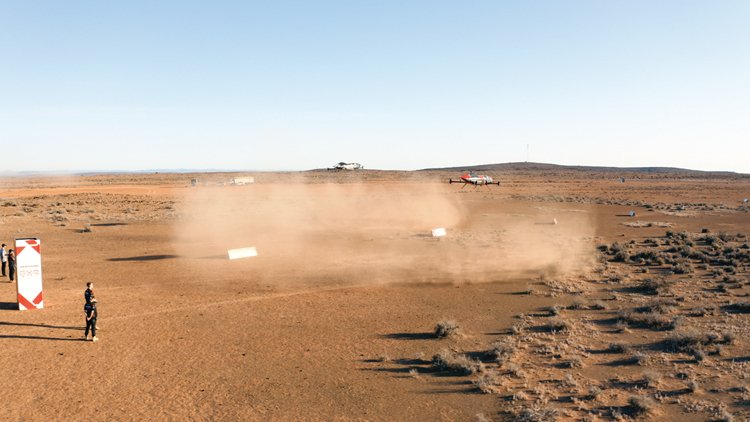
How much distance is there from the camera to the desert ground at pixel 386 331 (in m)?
10.5

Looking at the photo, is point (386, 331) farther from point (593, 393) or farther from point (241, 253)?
point (241, 253)

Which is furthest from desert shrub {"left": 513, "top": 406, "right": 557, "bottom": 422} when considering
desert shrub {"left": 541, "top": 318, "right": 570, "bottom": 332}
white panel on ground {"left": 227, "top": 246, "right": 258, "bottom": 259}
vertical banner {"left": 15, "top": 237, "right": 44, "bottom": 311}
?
white panel on ground {"left": 227, "top": 246, "right": 258, "bottom": 259}

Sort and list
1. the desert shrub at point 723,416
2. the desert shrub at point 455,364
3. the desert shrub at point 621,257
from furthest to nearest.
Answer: the desert shrub at point 621,257, the desert shrub at point 455,364, the desert shrub at point 723,416

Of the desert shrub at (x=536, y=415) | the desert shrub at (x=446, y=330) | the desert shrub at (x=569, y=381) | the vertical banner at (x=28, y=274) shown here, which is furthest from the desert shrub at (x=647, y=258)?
the vertical banner at (x=28, y=274)

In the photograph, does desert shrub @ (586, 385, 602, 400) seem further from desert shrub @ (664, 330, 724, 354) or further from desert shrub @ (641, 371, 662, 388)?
desert shrub @ (664, 330, 724, 354)

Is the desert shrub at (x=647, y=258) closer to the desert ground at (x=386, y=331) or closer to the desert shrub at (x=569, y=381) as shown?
the desert ground at (x=386, y=331)

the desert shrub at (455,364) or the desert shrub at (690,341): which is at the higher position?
the desert shrub at (690,341)

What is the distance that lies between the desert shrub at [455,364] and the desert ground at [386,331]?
0.17 feet

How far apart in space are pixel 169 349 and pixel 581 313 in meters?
13.5

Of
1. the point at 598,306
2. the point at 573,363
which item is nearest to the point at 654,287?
the point at 598,306

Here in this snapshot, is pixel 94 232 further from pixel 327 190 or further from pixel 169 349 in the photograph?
pixel 327 190

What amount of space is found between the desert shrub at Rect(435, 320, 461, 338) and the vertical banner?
531 inches

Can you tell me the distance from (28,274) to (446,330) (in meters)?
14.2

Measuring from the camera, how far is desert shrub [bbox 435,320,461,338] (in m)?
14.6
